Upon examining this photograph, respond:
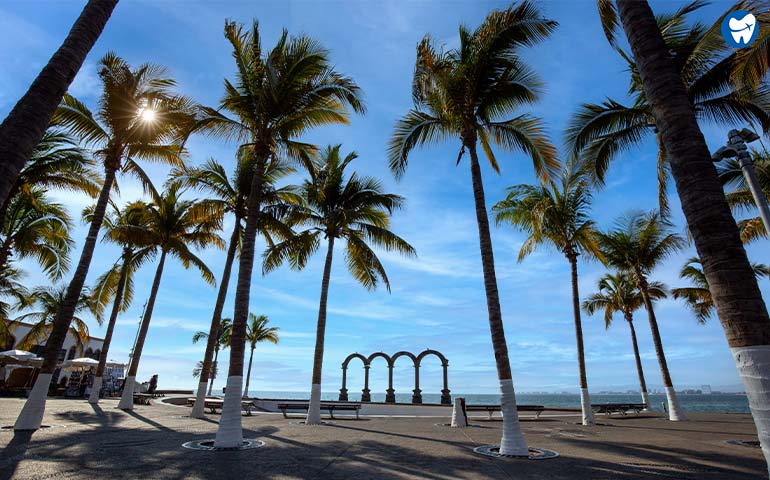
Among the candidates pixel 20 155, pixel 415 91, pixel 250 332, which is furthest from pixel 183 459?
pixel 250 332

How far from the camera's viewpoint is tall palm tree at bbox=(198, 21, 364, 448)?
10555 millimetres

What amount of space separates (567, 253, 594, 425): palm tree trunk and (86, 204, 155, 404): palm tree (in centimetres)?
2139

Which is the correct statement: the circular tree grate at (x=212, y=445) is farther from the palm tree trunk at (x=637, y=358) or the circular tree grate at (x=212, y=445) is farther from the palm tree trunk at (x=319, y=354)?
the palm tree trunk at (x=637, y=358)

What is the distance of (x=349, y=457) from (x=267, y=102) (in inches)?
385

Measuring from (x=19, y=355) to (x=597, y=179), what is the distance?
3361 cm

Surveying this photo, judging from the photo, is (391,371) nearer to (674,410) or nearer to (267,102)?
(674,410)

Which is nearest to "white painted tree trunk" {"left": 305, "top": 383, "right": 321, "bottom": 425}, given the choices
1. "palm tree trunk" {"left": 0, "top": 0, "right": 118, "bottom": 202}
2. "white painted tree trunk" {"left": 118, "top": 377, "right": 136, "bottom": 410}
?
"white painted tree trunk" {"left": 118, "top": 377, "right": 136, "bottom": 410}

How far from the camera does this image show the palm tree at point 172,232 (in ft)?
62.1

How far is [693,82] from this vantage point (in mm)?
12688

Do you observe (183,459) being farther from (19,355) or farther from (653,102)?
(19,355)

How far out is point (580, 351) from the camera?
1641cm

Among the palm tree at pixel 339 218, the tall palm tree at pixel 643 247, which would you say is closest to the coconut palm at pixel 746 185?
the tall palm tree at pixel 643 247

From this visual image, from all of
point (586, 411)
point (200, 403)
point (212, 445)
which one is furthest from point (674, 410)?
point (200, 403)

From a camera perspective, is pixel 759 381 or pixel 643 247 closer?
pixel 759 381
